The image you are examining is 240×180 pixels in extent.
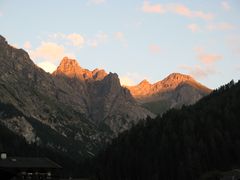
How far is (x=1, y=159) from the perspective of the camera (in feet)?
436

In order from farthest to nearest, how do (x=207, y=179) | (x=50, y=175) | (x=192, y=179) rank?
1. (x=192, y=179)
2. (x=207, y=179)
3. (x=50, y=175)

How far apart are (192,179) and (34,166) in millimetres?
80009

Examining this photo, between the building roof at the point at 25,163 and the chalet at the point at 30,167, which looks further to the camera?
the building roof at the point at 25,163

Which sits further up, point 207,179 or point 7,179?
point 207,179

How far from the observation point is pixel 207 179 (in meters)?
A: 151

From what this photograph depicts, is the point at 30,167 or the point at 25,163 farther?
the point at 25,163

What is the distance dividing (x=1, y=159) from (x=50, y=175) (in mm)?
12987

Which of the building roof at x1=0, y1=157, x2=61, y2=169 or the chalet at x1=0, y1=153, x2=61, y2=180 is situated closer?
the chalet at x1=0, y1=153, x2=61, y2=180

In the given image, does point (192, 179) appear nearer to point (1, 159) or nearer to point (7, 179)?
point (1, 159)

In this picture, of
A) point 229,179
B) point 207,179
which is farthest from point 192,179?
point 229,179

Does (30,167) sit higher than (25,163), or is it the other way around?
(25,163)

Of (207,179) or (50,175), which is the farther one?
(207,179)

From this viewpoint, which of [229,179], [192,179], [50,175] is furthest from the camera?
[192,179]

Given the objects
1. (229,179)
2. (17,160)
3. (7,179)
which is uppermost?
(17,160)
